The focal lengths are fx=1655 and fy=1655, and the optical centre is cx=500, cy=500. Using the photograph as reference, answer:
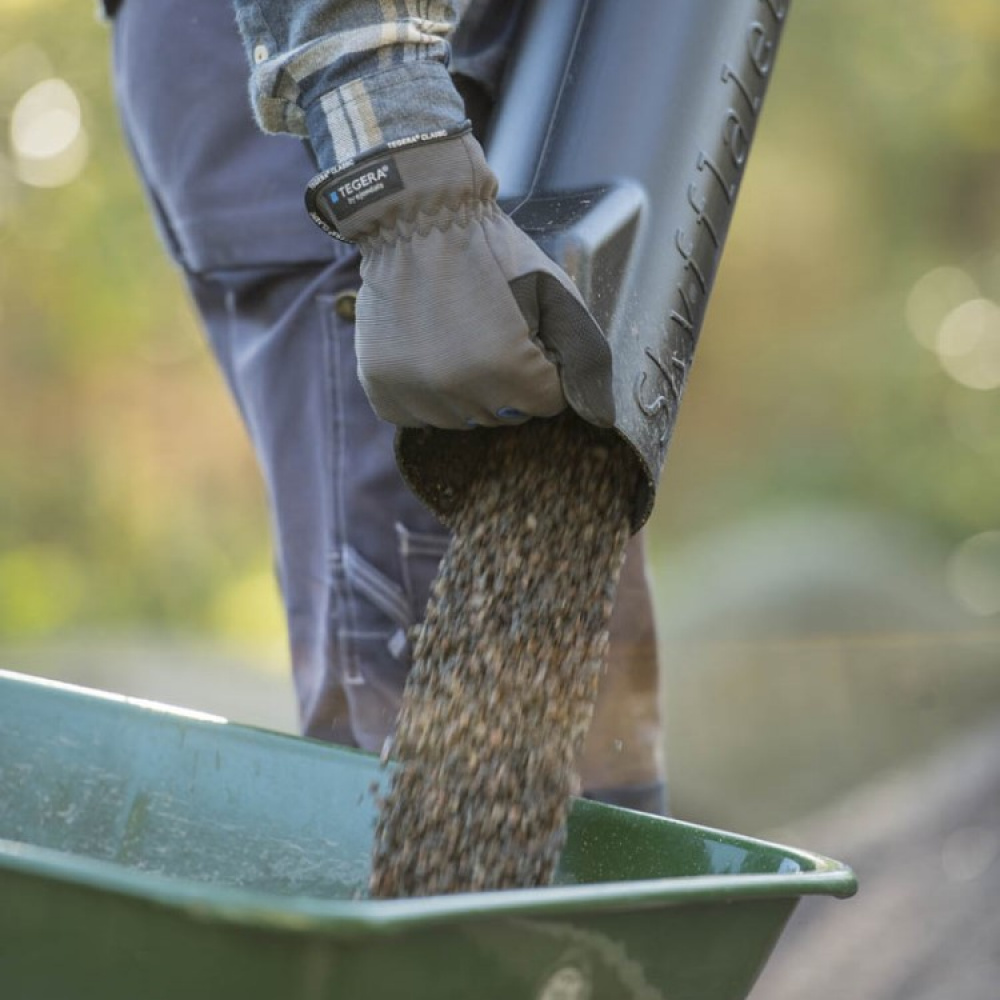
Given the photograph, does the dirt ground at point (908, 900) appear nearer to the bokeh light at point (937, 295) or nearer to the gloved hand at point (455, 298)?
the gloved hand at point (455, 298)

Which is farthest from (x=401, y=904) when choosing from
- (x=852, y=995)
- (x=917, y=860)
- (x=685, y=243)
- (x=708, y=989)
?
(x=917, y=860)

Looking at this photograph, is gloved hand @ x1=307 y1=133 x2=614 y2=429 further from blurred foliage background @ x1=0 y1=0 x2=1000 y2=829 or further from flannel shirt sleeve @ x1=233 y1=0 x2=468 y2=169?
blurred foliage background @ x1=0 y1=0 x2=1000 y2=829

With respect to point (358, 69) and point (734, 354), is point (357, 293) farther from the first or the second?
point (734, 354)

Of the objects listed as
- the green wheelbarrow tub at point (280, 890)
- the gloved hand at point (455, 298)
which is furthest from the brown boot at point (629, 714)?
the gloved hand at point (455, 298)

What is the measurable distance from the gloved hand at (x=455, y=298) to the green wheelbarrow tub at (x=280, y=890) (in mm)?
383

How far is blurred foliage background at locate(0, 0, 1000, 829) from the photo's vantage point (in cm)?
724

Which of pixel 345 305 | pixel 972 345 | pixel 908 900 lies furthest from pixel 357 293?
pixel 972 345

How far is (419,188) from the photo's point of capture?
1353 mm

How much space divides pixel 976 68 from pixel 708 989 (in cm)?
671

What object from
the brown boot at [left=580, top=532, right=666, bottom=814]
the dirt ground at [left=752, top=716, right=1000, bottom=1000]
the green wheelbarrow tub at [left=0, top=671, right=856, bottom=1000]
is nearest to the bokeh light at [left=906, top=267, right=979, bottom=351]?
the dirt ground at [left=752, top=716, right=1000, bottom=1000]

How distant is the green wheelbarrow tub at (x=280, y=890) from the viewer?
0.96m

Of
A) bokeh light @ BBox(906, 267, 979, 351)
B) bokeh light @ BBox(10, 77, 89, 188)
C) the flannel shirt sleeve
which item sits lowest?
bokeh light @ BBox(906, 267, 979, 351)

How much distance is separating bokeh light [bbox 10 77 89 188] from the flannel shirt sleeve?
6664 millimetres

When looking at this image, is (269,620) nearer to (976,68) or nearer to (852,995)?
(976,68)
